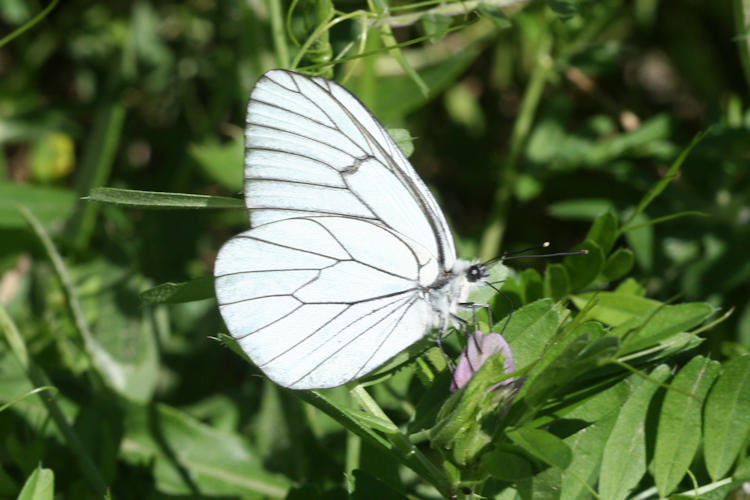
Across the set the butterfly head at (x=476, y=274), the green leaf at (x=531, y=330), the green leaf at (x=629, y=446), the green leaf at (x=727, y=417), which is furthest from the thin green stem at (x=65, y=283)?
the green leaf at (x=727, y=417)

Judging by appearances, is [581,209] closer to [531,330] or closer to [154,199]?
[531,330]

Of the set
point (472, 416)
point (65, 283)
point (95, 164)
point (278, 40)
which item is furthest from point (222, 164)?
point (472, 416)

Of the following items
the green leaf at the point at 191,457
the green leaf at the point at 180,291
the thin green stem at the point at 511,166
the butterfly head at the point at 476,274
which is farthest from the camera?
the thin green stem at the point at 511,166

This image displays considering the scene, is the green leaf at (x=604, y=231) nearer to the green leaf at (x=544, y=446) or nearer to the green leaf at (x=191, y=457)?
the green leaf at (x=544, y=446)

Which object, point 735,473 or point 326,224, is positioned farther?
point 326,224

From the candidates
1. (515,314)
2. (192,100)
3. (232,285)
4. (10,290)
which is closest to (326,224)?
(232,285)

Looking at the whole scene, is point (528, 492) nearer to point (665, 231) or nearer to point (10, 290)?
point (665, 231)

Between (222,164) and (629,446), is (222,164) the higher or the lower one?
the higher one
